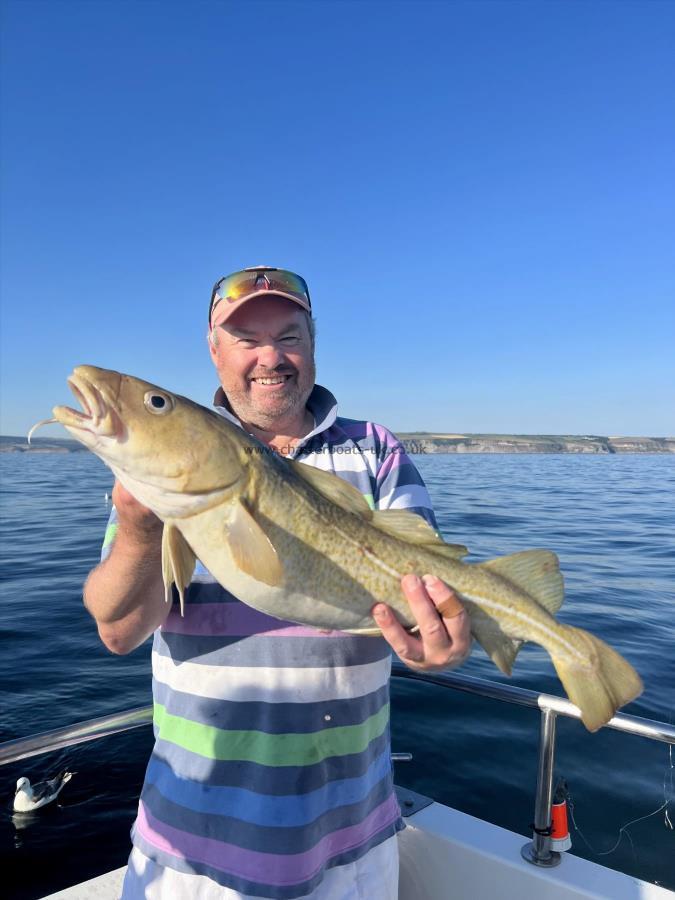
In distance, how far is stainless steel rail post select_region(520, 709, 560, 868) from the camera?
3938 millimetres

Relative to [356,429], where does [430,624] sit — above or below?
below

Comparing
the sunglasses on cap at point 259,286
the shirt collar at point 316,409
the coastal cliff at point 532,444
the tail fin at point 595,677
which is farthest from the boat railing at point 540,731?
the coastal cliff at point 532,444

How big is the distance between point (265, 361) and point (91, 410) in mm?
1235

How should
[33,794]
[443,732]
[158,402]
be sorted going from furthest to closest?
[443,732]
[33,794]
[158,402]

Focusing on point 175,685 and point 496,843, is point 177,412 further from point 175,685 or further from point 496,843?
point 496,843

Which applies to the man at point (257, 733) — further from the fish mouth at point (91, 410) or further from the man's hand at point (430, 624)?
the fish mouth at point (91, 410)

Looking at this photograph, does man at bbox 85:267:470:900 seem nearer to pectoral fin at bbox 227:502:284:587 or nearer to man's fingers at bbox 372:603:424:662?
man's fingers at bbox 372:603:424:662

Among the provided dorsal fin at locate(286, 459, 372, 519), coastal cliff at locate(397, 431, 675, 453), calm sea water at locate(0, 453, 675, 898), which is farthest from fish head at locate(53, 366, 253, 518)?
coastal cliff at locate(397, 431, 675, 453)

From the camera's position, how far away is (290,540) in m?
2.73

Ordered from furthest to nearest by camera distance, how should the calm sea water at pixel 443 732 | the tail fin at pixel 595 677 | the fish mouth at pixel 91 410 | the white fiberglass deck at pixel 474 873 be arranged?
1. the calm sea water at pixel 443 732
2. the white fiberglass deck at pixel 474 873
3. the tail fin at pixel 595 677
4. the fish mouth at pixel 91 410

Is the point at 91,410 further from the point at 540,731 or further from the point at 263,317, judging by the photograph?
the point at 540,731

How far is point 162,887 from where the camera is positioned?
9.38ft

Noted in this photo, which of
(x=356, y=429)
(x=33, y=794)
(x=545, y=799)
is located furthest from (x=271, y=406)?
(x=33, y=794)

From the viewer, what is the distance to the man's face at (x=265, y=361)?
3594mm
